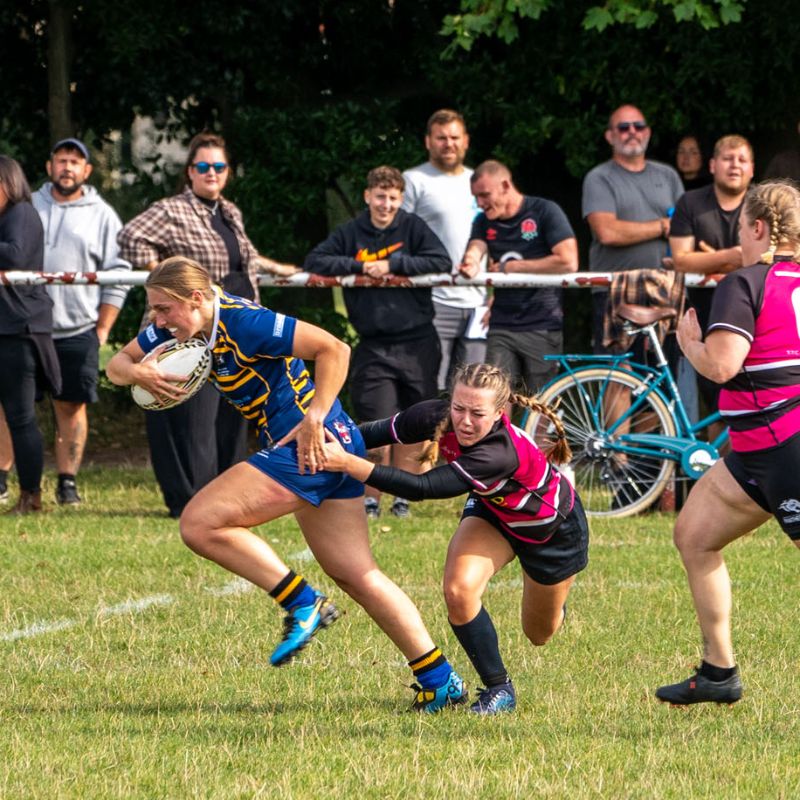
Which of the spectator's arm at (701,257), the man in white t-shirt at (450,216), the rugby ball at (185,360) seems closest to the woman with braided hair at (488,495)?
the rugby ball at (185,360)

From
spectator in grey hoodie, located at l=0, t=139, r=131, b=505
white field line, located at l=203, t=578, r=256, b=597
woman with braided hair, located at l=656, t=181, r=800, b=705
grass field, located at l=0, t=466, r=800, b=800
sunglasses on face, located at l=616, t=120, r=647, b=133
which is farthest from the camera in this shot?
spectator in grey hoodie, located at l=0, t=139, r=131, b=505

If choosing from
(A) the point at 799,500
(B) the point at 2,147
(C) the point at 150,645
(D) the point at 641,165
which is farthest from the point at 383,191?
(B) the point at 2,147

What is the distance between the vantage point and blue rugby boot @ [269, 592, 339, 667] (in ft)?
19.3

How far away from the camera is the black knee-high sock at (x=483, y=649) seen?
6000 millimetres

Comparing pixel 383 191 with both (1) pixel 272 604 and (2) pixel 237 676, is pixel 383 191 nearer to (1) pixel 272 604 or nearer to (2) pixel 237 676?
(1) pixel 272 604

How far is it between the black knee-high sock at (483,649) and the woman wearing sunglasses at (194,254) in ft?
15.0

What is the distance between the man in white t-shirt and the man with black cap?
203cm

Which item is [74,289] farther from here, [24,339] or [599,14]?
[599,14]

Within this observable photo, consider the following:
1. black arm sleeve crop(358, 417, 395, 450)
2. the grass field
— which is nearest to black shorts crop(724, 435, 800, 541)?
the grass field

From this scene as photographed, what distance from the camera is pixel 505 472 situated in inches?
228

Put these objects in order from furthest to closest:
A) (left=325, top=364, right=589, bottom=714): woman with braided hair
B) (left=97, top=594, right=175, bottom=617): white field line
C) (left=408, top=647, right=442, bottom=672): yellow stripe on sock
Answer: (left=97, top=594, right=175, bottom=617): white field line < (left=408, top=647, right=442, bottom=672): yellow stripe on sock < (left=325, top=364, right=589, bottom=714): woman with braided hair

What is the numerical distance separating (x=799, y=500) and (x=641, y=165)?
18.7ft

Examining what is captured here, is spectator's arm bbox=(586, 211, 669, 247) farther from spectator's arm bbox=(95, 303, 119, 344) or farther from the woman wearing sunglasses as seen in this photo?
spectator's arm bbox=(95, 303, 119, 344)

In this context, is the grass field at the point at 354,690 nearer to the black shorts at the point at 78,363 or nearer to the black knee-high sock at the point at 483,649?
the black knee-high sock at the point at 483,649
